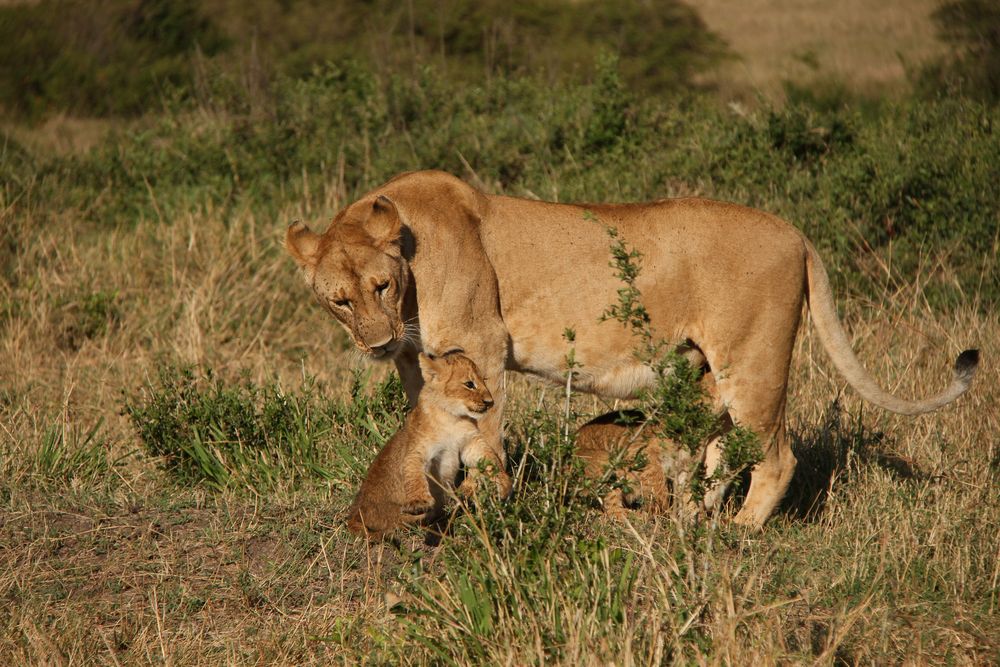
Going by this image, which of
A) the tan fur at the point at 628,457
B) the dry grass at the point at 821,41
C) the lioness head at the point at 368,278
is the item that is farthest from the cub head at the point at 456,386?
the dry grass at the point at 821,41

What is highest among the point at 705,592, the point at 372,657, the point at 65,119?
the point at 705,592

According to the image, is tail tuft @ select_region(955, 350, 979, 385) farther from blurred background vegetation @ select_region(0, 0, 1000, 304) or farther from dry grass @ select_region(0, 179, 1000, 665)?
blurred background vegetation @ select_region(0, 0, 1000, 304)

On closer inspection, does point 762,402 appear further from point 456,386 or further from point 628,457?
point 456,386

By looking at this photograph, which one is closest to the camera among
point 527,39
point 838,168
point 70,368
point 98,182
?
point 70,368

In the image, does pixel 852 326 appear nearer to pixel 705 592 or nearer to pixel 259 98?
pixel 705 592

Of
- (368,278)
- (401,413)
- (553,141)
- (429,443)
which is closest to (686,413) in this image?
(429,443)

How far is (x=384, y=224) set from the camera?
4930 millimetres

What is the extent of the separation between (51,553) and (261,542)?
0.87 m

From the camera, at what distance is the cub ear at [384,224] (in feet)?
16.0

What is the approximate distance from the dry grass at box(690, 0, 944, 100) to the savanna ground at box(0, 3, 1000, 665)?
→ 3.25m

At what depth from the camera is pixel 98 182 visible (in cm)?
1091

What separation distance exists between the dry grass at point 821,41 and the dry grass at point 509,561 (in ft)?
22.9

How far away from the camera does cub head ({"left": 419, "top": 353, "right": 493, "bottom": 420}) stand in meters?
4.79

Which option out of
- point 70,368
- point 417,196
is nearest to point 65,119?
point 70,368
